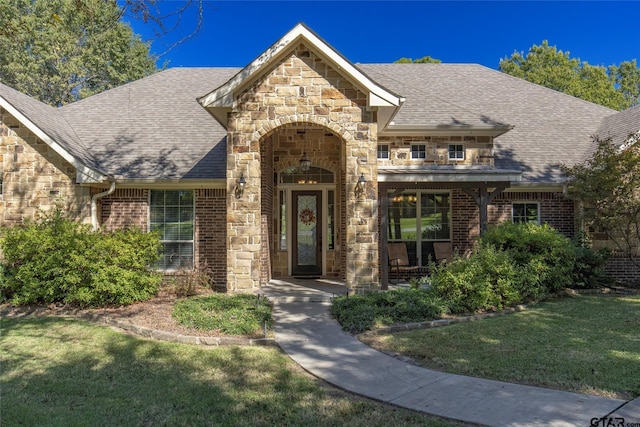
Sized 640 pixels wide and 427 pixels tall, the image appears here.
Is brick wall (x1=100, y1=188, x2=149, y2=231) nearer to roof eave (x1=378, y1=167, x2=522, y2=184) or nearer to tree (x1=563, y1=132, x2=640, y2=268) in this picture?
roof eave (x1=378, y1=167, x2=522, y2=184)

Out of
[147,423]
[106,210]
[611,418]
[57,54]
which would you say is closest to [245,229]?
[106,210]

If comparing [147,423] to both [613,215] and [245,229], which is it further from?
[613,215]

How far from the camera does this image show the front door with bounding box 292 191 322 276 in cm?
1290

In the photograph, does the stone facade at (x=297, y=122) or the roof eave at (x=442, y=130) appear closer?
the stone facade at (x=297, y=122)

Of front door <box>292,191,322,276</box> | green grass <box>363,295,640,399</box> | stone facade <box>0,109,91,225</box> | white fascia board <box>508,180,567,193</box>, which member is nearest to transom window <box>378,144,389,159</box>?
front door <box>292,191,322,276</box>

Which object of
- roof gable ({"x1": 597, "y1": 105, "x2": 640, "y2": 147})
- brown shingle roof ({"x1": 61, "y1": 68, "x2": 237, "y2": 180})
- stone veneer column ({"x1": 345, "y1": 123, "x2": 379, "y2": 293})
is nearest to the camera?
stone veneer column ({"x1": 345, "y1": 123, "x2": 379, "y2": 293})

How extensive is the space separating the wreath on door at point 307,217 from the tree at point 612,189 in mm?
6940

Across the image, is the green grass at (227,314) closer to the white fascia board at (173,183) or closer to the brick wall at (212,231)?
the brick wall at (212,231)

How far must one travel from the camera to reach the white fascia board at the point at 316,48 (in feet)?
30.9

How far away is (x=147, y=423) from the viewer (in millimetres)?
3971

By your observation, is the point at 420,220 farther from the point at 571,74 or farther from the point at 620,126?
the point at 571,74

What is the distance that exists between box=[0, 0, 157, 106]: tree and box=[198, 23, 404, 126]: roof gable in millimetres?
16273

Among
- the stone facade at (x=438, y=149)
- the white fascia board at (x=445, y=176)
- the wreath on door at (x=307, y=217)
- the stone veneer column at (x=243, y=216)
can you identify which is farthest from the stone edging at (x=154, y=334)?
the stone facade at (x=438, y=149)

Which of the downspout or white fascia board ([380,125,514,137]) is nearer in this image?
the downspout
